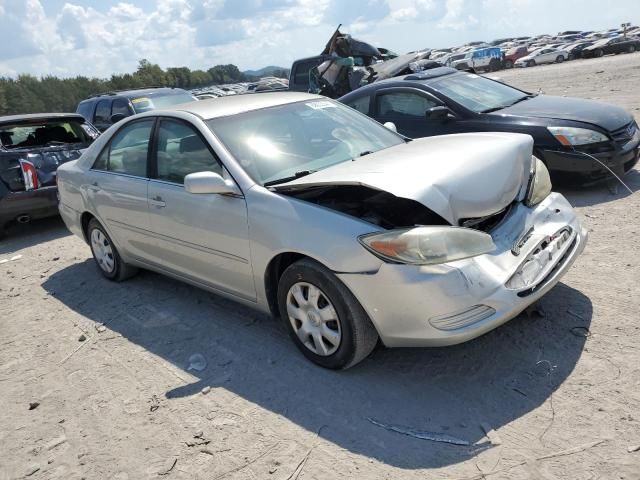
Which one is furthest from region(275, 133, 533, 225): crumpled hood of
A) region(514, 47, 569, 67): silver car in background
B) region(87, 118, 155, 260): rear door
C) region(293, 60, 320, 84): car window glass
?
region(514, 47, 569, 67): silver car in background

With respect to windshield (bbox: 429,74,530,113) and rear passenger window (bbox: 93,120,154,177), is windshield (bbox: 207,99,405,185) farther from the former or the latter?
windshield (bbox: 429,74,530,113)

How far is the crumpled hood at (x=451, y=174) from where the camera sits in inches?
124

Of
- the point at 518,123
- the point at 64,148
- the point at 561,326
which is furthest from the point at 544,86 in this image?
the point at 561,326

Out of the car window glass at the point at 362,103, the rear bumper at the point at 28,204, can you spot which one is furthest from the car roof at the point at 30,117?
the car window glass at the point at 362,103

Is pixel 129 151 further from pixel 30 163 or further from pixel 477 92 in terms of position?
pixel 477 92

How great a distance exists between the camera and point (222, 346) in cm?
397

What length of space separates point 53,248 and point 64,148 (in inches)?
64.8

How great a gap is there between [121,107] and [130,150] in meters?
7.27

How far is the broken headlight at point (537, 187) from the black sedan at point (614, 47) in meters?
37.5

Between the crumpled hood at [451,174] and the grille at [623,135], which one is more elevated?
the crumpled hood at [451,174]

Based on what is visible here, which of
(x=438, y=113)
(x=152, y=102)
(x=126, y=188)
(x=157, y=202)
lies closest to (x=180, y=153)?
(x=157, y=202)

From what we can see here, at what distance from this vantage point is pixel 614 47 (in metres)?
35.6

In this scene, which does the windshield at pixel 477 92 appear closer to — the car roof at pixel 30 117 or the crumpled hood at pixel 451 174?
the crumpled hood at pixel 451 174

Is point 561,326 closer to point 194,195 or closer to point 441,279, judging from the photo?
point 441,279
